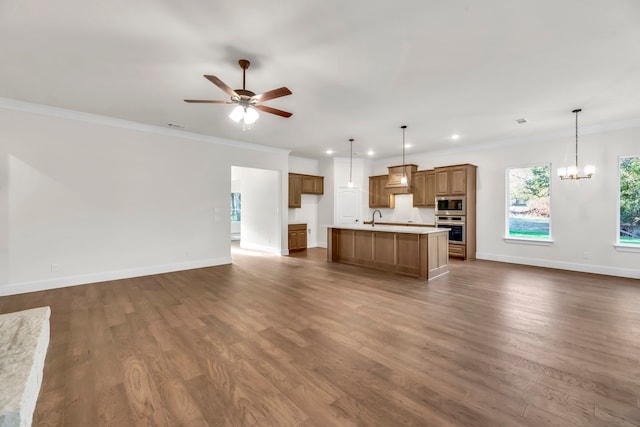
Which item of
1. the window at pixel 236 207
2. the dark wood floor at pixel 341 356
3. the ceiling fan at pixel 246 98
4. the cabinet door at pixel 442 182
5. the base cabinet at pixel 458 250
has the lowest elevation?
the dark wood floor at pixel 341 356

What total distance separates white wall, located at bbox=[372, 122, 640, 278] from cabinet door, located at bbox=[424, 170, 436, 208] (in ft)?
3.44

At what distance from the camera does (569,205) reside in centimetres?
586

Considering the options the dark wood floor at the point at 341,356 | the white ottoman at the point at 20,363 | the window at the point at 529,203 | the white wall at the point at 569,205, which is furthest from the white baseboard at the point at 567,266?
the white ottoman at the point at 20,363

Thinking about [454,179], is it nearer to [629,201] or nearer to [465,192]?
Answer: [465,192]

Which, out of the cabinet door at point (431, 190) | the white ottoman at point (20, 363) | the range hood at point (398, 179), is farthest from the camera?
the range hood at point (398, 179)

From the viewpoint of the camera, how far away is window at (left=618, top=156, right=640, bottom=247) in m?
5.21

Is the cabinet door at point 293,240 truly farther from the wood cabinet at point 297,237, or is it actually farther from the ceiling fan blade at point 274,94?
the ceiling fan blade at point 274,94

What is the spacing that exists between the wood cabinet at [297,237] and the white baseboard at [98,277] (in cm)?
246

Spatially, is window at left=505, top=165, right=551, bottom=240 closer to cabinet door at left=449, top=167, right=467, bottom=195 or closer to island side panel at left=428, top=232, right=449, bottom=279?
cabinet door at left=449, top=167, right=467, bottom=195

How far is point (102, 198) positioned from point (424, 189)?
7.43 meters

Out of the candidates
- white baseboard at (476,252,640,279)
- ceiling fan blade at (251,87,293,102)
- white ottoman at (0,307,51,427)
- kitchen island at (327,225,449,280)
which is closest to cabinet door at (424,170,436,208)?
white baseboard at (476,252,640,279)

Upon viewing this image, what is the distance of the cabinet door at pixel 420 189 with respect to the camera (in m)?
7.97

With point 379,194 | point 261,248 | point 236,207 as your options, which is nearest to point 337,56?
point 379,194

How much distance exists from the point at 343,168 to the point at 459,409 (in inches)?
305
